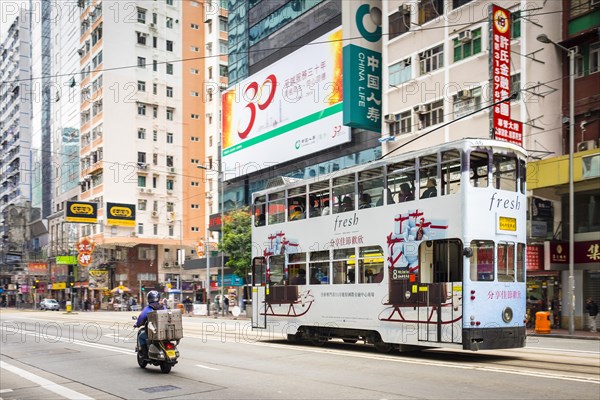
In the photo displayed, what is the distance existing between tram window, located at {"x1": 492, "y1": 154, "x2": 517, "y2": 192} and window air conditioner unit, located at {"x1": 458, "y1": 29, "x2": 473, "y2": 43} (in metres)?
19.6

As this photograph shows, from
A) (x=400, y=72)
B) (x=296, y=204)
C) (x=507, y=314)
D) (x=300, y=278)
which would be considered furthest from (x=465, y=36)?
(x=507, y=314)

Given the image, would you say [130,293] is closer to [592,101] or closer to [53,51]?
[53,51]

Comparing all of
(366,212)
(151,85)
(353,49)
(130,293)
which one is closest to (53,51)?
(151,85)

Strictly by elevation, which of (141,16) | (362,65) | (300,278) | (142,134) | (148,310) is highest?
(141,16)

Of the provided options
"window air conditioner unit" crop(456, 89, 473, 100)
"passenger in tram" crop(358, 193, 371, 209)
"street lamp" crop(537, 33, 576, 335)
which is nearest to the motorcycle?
"passenger in tram" crop(358, 193, 371, 209)

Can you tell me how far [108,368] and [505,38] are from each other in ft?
76.7

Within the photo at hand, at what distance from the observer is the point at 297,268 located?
1894cm

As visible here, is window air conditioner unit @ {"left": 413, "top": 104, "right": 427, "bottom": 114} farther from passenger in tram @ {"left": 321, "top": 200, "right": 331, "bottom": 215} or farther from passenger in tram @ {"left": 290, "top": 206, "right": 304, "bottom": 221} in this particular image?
passenger in tram @ {"left": 321, "top": 200, "right": 331, "bottom": 215}

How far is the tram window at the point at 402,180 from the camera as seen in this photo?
49.9 ft

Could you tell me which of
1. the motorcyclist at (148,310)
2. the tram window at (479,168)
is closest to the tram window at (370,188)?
the tram window at (479,168)

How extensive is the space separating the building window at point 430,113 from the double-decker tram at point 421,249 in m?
18.7

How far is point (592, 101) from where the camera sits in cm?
2845

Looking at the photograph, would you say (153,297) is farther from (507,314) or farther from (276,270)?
(507,314)

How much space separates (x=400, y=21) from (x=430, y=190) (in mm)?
25823
